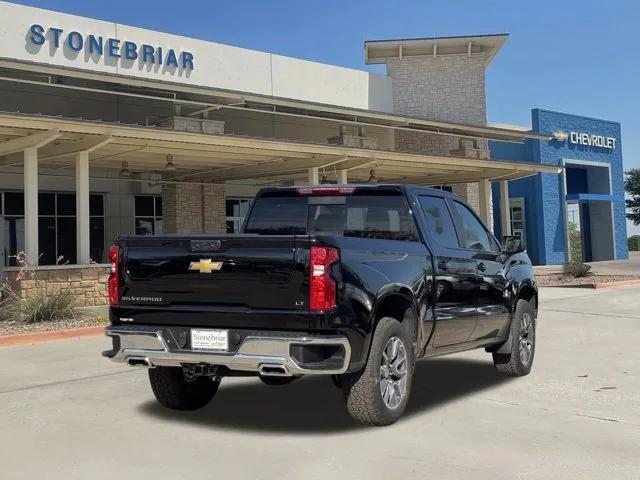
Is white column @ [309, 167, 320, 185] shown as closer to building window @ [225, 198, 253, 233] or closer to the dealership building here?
the dealership building

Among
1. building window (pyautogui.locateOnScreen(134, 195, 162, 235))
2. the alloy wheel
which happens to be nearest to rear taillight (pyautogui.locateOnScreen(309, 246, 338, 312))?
the alloy wheel

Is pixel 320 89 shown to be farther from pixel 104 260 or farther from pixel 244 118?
pixel 104 260

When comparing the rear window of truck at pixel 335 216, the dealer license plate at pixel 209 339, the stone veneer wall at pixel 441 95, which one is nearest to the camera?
the dealer license plate at pixel 209 339

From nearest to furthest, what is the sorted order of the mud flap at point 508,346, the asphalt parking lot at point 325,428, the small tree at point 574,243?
the asphalt parking lot at point 325,428 < the mud flap at point 508,346 < the small tree at point 574,243

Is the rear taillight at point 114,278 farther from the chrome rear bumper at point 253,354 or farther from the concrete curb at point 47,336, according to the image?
the concrete curb at point 47,336

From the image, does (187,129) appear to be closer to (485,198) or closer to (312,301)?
(485,198)

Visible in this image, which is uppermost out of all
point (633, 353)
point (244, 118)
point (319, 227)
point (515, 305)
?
point (244, 118)

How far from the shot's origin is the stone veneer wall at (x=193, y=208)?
24.6 m

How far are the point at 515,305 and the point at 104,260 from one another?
18.5m

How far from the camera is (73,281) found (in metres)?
15.8

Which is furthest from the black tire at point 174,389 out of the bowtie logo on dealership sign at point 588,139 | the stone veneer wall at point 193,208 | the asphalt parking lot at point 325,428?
the bowtie logo on dealership sign at point 588,139

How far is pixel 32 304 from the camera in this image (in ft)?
42.1

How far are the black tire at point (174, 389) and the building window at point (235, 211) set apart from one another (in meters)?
21.3

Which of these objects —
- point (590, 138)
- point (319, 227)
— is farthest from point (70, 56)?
point (590, 138)
